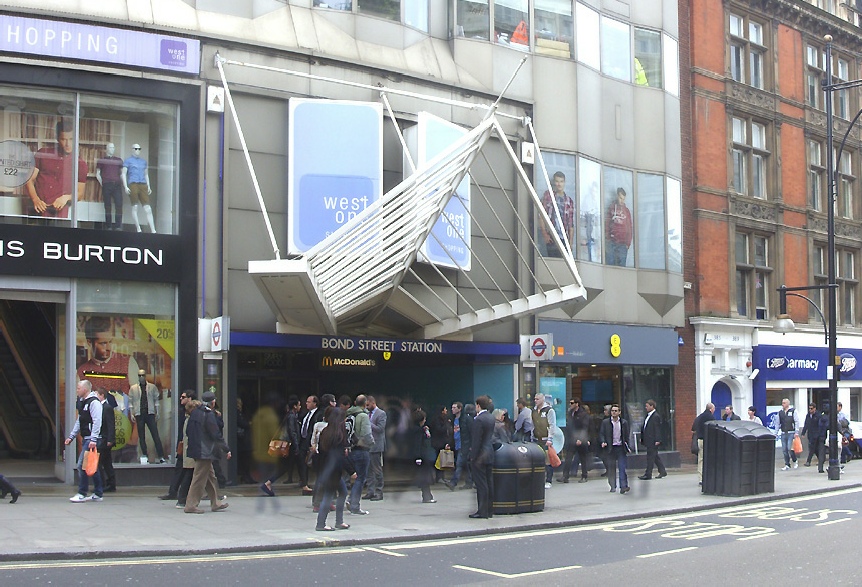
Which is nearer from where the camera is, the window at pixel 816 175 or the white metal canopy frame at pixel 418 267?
the white metal canopy frame at pixel 418 267

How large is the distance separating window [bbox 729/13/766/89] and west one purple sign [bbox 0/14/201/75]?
1805cm

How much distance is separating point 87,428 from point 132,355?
2.79 meters

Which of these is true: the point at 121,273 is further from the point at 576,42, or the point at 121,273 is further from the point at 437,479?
the point at 576,42

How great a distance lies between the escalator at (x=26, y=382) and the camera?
22719 millimetres

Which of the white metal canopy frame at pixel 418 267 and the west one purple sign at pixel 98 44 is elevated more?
the west one purple sign at pixel 98 44

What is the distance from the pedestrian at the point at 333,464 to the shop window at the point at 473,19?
12208 mm

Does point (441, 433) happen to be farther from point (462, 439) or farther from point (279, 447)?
point (279, 447)

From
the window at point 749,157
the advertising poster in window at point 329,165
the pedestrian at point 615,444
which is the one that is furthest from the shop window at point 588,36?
the pedestrian at point 615,444

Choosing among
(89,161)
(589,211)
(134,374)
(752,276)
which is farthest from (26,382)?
(752,276)

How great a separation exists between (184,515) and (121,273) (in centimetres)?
518

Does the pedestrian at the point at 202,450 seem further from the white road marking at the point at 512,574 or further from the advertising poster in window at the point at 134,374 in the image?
the white road marking at the point at 512,574

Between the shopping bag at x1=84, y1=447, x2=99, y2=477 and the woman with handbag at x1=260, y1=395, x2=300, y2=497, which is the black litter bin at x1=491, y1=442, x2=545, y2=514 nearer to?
the woman with handbag at x1=260, y1=395, x2=300, y2=497

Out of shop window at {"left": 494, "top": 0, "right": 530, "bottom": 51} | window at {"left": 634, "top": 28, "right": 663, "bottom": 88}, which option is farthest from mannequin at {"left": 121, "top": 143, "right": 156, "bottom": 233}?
window at {"left": 634, "top": 28, "right": 663, "bottom": 88}

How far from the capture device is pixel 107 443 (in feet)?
53.5
